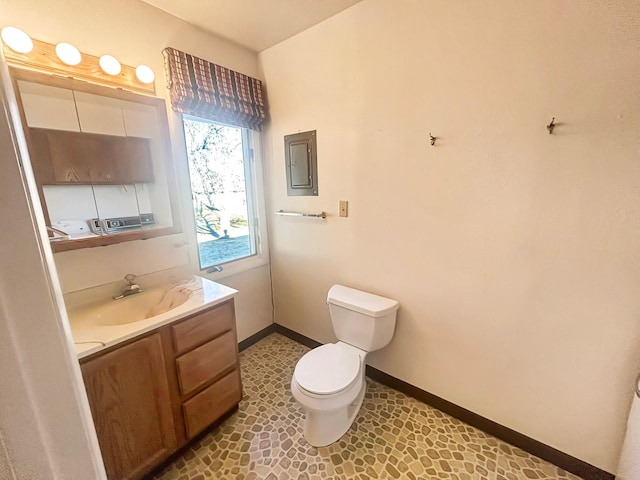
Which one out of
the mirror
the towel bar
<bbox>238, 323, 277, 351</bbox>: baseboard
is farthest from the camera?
<bbox>238, 323, 277, 351</bbox>: baseboard

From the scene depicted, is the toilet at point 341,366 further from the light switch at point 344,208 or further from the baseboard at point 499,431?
the light switch at point 344,208

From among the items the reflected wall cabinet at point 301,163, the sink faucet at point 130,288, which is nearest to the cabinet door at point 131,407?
the sink faucet at point 130,288

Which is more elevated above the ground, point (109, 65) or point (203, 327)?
point (109, 65)

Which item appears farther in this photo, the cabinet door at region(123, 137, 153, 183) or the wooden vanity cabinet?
the cabinet door at region(123, 137, 153, 183)

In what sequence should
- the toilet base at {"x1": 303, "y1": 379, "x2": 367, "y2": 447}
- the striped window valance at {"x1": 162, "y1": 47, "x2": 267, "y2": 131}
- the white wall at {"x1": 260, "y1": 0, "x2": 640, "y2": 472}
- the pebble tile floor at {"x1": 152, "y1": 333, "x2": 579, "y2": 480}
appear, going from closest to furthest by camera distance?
the white wall at {"x1": 260, "y1": 0, "x2": 640, "y2": 472} → the pebble tile floor at {"x1": 152, "y1": 333, "x2": 579, "y2": 480} → the toilet base at {"x1": 303, "y1": 379, "x2": 367, "y2": 447} → the striped window valance at {"x1": 162, "y1": 47, "x2": 267, "y2": 131}

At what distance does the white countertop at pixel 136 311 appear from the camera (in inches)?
A: 43.9

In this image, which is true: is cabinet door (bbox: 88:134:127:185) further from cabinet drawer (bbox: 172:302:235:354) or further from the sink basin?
cabinet drawer (bbox: 172:302:235:354)

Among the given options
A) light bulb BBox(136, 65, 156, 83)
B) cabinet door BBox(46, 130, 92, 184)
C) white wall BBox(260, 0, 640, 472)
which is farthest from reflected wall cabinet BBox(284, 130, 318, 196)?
cabinet door BBox(46, 130, 92, 184)

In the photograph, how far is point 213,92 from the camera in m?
1.81

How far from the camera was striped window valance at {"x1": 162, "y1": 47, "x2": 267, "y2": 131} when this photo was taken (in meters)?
1.64

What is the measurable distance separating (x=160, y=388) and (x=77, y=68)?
64.6 inches

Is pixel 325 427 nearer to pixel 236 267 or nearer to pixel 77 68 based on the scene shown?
pixel 236 267

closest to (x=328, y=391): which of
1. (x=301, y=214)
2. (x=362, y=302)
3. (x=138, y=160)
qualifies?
(x=362, y=302)

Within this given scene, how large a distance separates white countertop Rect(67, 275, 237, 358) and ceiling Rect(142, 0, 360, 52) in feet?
5.44
